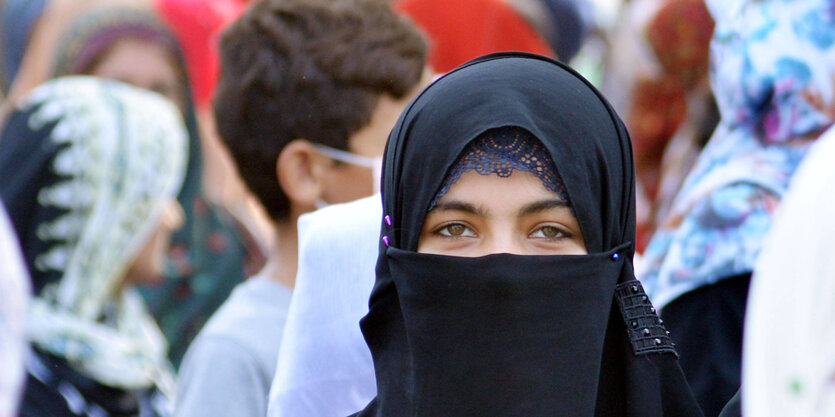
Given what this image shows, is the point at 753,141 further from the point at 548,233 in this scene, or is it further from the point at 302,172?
the point at 302,172

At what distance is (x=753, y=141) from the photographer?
9.40 ft

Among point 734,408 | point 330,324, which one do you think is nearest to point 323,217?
point 330,324

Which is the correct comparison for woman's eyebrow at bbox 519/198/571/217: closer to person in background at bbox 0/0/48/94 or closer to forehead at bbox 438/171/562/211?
forehead at bbox 438/171/562/211

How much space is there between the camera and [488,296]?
6.81 ft

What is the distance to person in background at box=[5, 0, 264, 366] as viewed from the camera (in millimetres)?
5227

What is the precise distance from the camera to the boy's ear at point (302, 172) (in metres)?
3.15

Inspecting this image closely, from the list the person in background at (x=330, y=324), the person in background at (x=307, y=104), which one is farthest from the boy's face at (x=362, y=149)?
the person in background at (x=330, y=324)

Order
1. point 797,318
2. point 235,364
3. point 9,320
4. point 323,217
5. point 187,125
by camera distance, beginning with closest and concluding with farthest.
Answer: point 797,318 → point 9,320 → point 323,217 → point 235,364 → point 187,125

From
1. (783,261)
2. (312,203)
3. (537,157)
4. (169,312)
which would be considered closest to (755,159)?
(537,157)

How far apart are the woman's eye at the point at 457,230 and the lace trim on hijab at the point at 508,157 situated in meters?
0.08

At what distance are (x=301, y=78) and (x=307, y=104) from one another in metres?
0.07

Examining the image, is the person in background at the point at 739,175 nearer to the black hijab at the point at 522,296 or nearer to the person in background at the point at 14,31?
the black hijab at the point at 522,296

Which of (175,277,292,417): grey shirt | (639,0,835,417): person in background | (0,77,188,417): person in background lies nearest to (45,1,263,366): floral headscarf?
(0,77,188,417): person in background

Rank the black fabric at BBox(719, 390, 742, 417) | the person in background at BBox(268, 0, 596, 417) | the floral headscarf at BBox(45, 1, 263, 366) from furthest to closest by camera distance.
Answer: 1. the floral headscarf at BBox(45, 1, 263, 366)
2. the person in background at BBox(268, 0, 596, 417)
3. the black fabric at BBox(719, 390, 742, 417)
